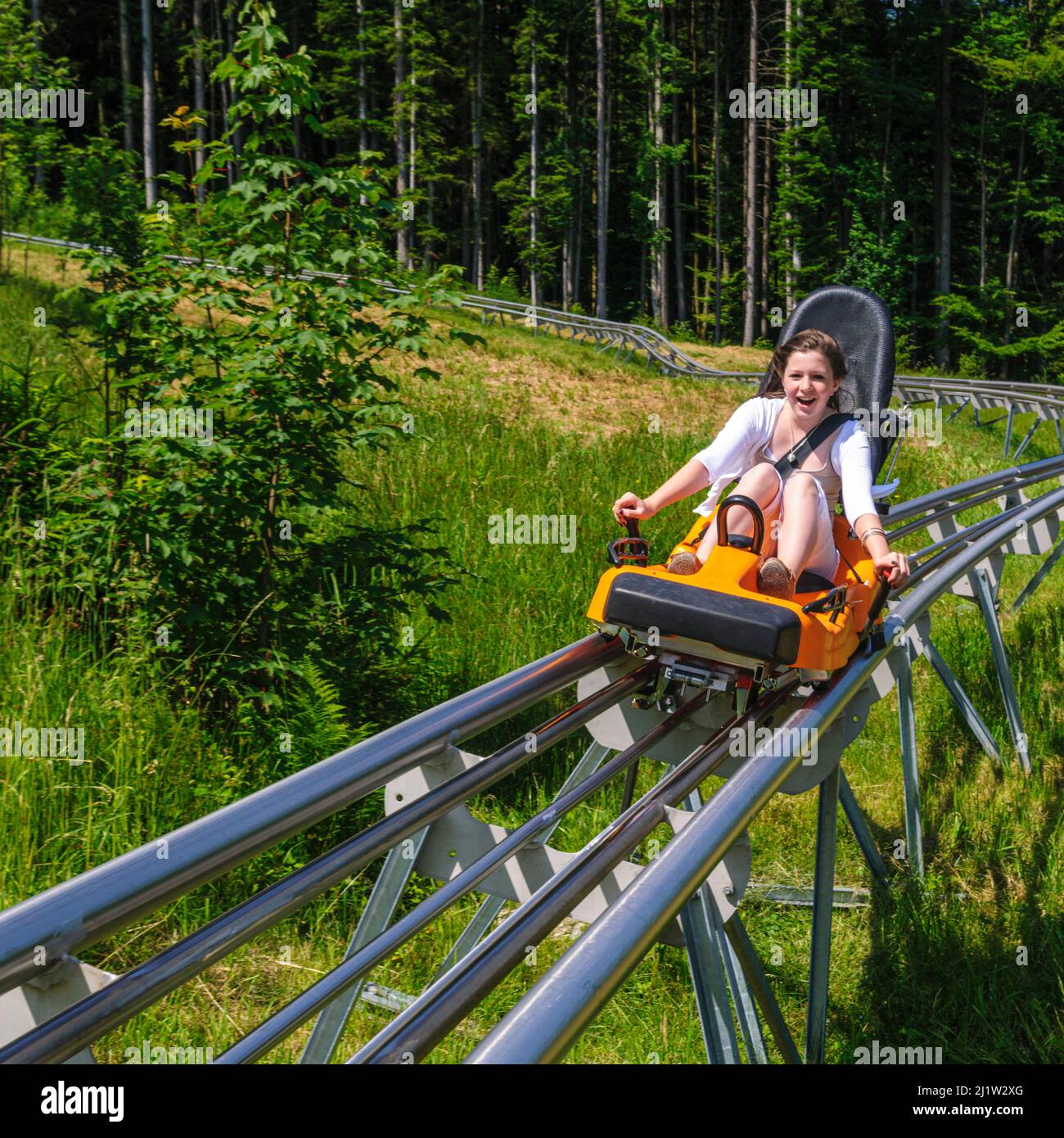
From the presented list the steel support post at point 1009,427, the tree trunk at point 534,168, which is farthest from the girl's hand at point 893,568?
the tree trunk at point 534,168

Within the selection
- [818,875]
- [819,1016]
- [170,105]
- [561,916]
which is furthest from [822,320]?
[170,105]

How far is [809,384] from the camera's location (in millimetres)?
4012

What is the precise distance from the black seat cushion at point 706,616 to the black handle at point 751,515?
33 centimetres

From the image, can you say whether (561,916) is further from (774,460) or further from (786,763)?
(774,460)

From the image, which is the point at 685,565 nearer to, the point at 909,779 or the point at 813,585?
the point at 813,585

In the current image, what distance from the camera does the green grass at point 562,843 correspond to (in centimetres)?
347

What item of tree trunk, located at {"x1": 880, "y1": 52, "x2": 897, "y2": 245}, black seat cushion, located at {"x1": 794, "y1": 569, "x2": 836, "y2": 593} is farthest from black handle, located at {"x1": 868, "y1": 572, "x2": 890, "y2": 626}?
tree trunk, located at {"x1": 880, "y1": 52, "x2": 897, "y2": 245}

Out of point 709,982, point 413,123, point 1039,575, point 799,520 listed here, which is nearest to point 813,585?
point 799,520

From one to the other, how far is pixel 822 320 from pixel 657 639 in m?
2.04

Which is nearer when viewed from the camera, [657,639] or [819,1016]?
[819,1016]

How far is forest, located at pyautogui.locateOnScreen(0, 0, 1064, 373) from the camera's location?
34.0 metres

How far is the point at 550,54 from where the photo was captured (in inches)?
1432

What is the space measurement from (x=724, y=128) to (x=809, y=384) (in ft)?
144

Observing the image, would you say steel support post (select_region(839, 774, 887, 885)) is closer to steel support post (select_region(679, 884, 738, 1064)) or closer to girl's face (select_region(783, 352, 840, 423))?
girl's face (select_region(783, 352, 840, 423))
